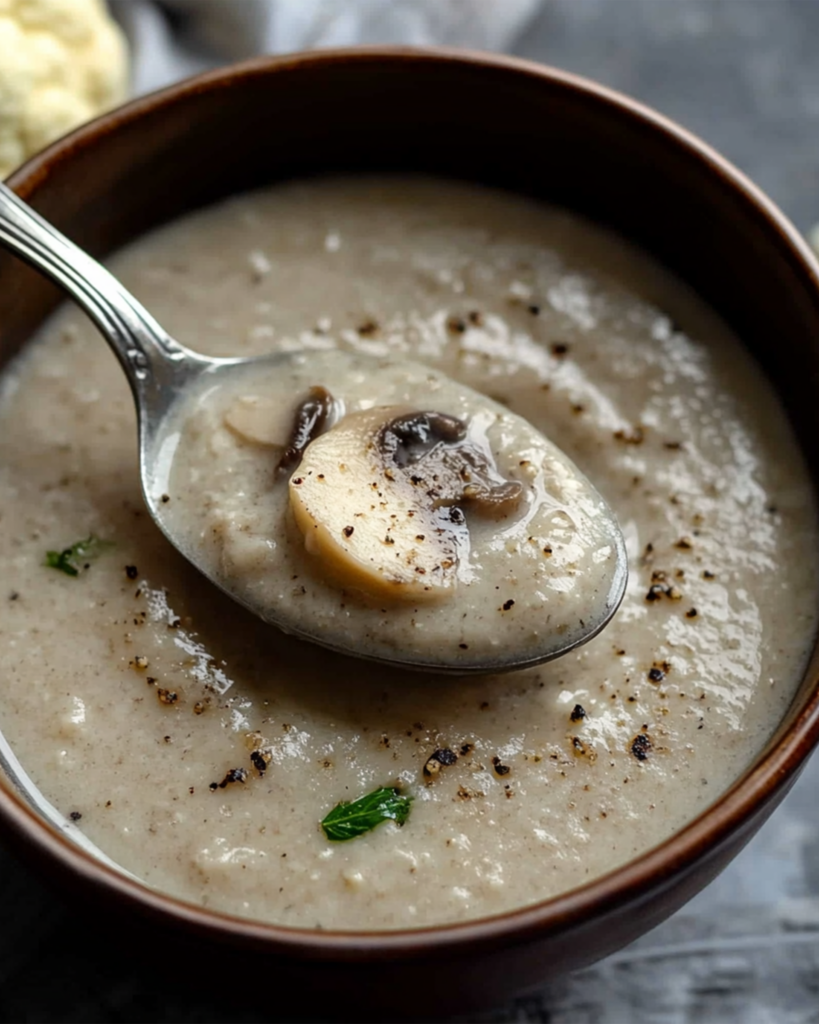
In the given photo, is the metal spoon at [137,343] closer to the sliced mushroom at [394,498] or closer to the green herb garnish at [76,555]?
the green herb garnish at [76,555]

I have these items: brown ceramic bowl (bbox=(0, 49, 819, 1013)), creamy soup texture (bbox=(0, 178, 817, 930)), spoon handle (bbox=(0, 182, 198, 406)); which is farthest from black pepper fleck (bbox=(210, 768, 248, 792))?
spoon handle (bbox=(0, 182, 198, 406))

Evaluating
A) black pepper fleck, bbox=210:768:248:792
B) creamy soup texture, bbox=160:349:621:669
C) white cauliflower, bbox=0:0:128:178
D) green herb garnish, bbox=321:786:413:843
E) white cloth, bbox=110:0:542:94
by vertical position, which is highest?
white cloth, bbox=110:0:542:94

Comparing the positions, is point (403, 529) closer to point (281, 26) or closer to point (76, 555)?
point (76, 555)

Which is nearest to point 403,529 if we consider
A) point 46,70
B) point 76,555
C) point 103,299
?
point 76,555

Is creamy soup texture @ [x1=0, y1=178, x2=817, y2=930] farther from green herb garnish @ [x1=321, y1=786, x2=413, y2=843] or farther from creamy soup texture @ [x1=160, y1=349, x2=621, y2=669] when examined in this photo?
creamy soup texture @ [x1=160, y1=349, x2=621, y2=669]

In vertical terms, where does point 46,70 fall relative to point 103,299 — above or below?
above

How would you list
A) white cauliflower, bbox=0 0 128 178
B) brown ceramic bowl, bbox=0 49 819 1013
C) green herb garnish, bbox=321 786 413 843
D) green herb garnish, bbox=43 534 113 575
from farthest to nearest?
1. white cauliflower, bbox=0 0 128 178
2. brown ceramic bowl, bbox=0 49 819 1013
3. green herb garnish, bbox=43 534 113 575
4. green herb garnish, bbox=321 786 413 843

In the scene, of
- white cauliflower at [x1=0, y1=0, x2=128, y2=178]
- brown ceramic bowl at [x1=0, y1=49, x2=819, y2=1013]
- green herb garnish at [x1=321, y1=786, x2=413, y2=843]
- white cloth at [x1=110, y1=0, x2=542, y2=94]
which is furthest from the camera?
white cloth at [x1=110, y1=0, x2=542, y2=94]
